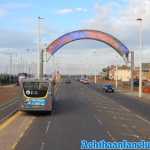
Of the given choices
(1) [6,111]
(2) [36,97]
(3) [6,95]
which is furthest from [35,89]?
(3) [6,95]

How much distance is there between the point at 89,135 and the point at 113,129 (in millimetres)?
3089

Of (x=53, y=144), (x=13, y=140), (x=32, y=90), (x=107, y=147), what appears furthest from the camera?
(x=32, y=90)

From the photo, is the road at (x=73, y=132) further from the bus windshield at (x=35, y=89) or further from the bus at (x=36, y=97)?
the bus windshield at (x=35, y=89)

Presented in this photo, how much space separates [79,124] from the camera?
86.6 ft

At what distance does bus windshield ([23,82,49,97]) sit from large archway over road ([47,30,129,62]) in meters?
71.2

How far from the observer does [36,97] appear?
3312 cm

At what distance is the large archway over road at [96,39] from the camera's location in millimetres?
105062

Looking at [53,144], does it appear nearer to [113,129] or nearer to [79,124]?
[113,129]

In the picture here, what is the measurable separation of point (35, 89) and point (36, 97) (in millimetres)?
577

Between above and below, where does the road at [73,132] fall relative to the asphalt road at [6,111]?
above

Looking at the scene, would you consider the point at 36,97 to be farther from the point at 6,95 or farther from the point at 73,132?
the point at 6,95

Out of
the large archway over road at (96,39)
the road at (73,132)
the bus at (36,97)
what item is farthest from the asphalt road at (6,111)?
the large archway over road at (96,39)

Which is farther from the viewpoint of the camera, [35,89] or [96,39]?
[96,39]

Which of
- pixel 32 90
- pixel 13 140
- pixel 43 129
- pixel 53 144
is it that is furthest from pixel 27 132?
pixel 32 90
